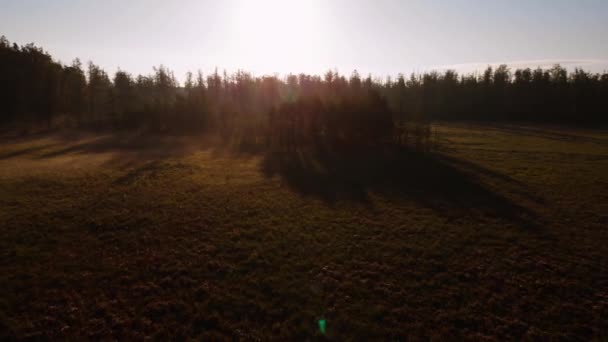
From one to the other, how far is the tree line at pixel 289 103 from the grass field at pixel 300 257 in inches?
558

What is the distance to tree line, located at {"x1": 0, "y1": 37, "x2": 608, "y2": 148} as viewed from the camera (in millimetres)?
31234

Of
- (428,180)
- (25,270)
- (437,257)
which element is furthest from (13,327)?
(428,180)

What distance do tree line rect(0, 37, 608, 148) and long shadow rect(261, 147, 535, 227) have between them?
165 inches

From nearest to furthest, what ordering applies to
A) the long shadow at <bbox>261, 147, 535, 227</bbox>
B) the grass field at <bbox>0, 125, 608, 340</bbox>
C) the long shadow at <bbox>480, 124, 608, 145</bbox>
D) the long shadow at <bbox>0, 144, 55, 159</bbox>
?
the grass field at <bbox>0, 125, 608, 340</bbox> < the long shadow at <bbox>261, 147, 535, 227</bbox> < the long shadow at <bbox>0, 144, 55, 159</bbox> < the long shadow at <bbox>480, 124, 608, 145</bbox>

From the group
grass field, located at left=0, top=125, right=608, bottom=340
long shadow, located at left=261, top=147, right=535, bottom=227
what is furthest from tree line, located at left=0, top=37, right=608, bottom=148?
grass field, located at left=0, top=125, right=608, bottom=340

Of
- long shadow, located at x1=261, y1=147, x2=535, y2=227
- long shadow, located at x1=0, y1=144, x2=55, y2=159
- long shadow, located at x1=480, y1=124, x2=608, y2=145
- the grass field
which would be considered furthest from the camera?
long shadow, located at x1=480, y1=124, x2=608, y2=145

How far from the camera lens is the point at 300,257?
29.6ft

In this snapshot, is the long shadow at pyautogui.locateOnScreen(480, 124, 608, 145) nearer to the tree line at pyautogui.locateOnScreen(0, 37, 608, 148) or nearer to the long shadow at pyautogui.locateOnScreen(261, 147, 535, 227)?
the tree line at pyautogui.locateOnScreen(0, 37, 608, 148)

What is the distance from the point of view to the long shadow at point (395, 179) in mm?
14133

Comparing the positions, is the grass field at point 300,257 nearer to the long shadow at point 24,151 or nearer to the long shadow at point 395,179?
the long shadow at point 395,179

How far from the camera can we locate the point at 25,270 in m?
7.90

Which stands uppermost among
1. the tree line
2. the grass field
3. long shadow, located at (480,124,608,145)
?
the tree line

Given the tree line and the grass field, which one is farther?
the tree line

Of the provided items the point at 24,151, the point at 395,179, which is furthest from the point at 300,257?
the point at 24,151
